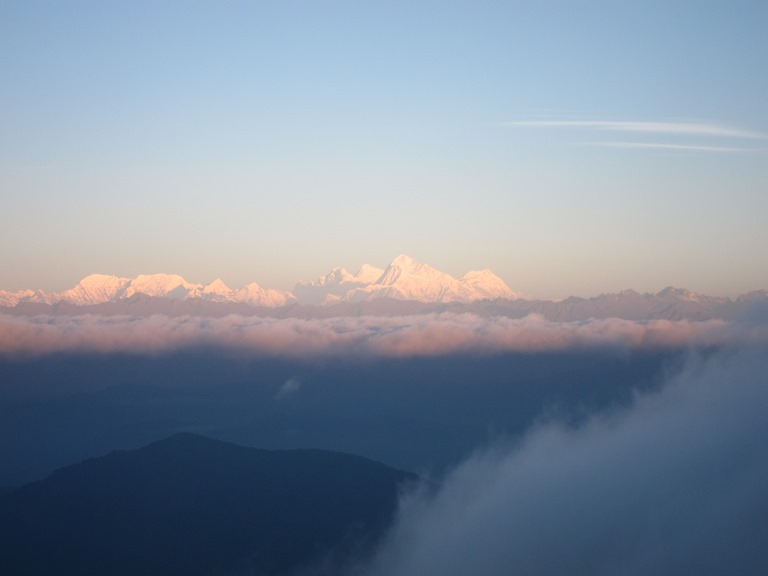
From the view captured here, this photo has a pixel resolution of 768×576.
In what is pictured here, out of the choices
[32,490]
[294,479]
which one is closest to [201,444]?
[294,479]

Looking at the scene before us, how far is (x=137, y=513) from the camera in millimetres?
160750

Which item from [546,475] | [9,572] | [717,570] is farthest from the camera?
[546,475]

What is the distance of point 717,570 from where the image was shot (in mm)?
128625

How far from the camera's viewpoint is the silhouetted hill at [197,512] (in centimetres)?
14650

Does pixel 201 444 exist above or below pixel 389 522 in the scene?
above

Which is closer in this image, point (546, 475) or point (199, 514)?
point (199, 514)

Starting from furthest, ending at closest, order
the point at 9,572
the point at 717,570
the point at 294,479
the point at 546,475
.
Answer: the point at 546,475 → the point at 294,479 → the point at 9,572 → the point at 717,570

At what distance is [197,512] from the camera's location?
16438cm

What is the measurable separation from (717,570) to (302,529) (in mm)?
65903

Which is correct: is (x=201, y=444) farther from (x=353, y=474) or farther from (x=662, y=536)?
(x=662, y=536)

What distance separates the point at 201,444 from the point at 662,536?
3484 inches

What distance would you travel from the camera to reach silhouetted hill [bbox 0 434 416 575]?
146 m

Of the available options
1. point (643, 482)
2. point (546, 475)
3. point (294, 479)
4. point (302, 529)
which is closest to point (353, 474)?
point (294, 479)

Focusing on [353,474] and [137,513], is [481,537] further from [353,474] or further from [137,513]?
[137,513]
